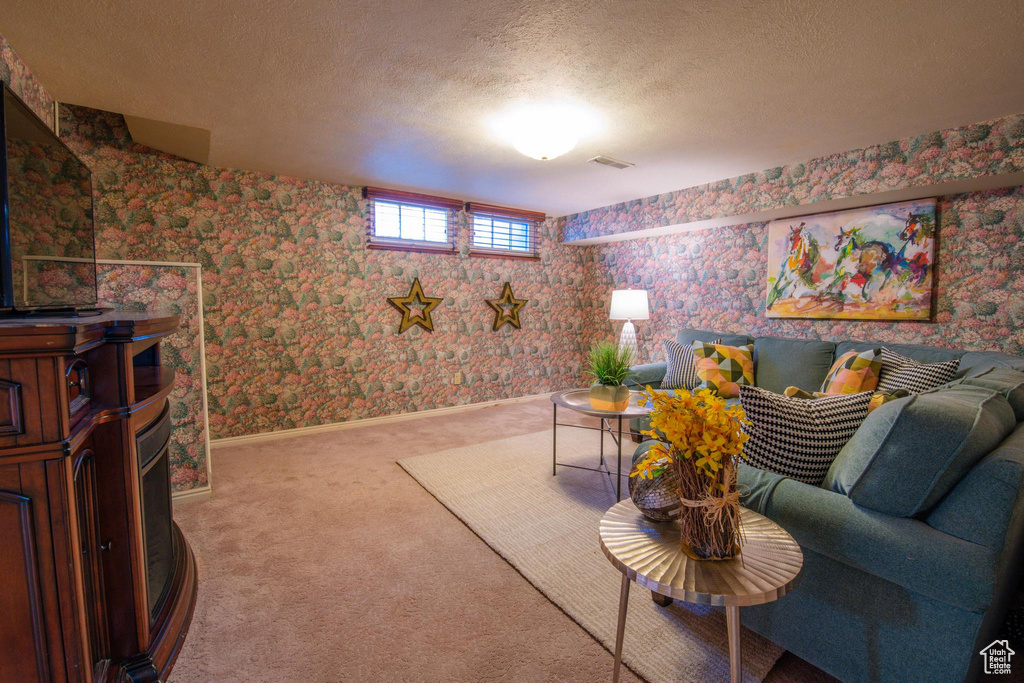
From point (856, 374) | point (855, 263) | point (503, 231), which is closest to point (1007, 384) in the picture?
point (856, 374)

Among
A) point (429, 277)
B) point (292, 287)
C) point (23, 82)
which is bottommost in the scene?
point (292, 287)

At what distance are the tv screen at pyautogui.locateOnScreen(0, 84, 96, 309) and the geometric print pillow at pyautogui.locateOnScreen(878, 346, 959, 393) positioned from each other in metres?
3.67

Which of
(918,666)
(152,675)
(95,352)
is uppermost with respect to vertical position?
(95,352)

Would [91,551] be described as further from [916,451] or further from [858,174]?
[858,174]

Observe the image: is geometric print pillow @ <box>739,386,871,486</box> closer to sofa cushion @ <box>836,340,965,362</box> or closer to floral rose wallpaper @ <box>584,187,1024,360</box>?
sofa cushion @ <box>836,340,965,362</box>

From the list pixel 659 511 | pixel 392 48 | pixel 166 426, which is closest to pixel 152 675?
pixel 166 426

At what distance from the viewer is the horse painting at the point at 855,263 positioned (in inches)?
127

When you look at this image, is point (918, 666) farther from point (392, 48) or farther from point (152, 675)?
point (392, 48)

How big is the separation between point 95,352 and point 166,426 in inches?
23.5

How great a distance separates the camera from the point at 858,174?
3.12 metres

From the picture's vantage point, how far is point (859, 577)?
1.27 m

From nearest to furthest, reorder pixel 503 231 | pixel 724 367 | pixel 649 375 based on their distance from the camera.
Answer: pixel 724 367, pixel 649 375, pixel 503 231

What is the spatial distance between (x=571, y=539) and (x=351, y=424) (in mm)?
2734

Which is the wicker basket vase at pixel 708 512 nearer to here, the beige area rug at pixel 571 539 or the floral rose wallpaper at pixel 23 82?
the beige area rug at pixel 571 539
